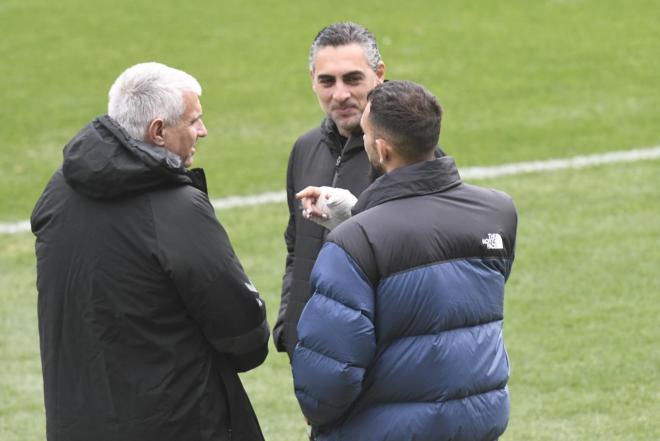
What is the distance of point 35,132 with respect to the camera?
41.1 feet

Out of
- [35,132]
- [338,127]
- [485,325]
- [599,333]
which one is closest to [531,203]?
[599,333]

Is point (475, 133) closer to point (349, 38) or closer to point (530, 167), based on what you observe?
point (530, 167)

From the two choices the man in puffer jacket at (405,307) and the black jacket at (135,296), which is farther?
the black jacket at (135,296)

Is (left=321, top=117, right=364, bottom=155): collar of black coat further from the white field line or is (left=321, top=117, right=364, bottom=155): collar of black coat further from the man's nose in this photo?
the white field line

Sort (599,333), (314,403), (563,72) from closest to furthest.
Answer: (314,403) → (599,333) → (563,72)

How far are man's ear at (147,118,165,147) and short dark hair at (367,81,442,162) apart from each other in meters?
0.64

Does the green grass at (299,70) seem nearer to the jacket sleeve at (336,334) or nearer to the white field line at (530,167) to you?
the white field line at (530,167)

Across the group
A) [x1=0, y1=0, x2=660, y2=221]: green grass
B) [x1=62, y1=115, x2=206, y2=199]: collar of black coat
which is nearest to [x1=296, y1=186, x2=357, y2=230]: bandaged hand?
[x1=62, y1=115, x2=206, y2=199]: collar of black coat

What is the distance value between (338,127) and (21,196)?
643 cm

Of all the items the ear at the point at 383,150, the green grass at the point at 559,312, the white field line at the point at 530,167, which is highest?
the ear at the point at 383,150

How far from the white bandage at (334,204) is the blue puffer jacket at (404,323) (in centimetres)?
38

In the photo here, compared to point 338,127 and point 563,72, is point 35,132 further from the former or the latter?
point 338,127

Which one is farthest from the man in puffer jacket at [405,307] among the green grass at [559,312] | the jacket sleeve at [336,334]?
the green grass at [559,312]

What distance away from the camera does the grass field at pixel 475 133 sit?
7.41m
